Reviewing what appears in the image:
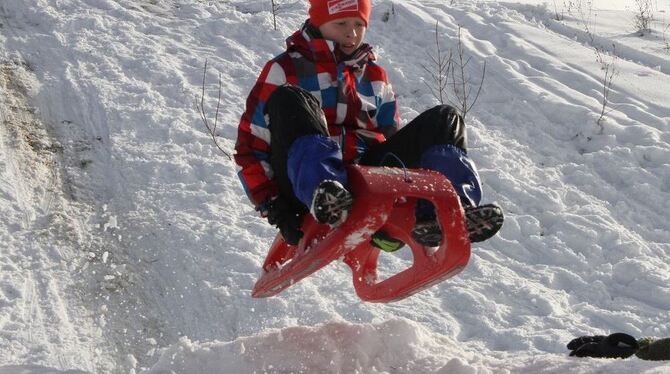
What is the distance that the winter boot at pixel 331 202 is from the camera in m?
2.76

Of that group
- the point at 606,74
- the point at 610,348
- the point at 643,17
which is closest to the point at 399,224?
the point at 610,348

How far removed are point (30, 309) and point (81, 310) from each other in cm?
21

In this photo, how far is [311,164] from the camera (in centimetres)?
290

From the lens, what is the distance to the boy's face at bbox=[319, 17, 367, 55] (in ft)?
11.8

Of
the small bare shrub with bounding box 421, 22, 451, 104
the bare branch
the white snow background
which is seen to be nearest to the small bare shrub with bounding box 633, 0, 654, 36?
the white snow background

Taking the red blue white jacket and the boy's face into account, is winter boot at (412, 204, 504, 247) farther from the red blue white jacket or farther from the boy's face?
the boy's face

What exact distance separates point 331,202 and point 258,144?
0.79 meters

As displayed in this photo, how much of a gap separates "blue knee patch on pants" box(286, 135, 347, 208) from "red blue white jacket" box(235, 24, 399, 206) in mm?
422

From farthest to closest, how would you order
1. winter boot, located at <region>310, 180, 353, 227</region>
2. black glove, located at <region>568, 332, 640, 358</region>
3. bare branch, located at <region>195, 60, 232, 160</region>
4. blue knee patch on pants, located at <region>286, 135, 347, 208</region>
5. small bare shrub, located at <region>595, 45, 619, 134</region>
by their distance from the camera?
1. small bare shrub, located at <region>595, 45, 619, 134</region>
2. bare branch, located at <region>195, 60, 232, 160</region>
3. black glove, located at <region>568, 332, 640, 358</region>
4. blue knee patch on pants, located at <region>286, 135, 347, 208</region>
5. winter boot, located at <region>310, 180, 353, 227</region>

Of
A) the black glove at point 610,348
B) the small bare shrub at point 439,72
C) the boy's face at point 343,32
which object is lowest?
the small bare shrub at point 439,72

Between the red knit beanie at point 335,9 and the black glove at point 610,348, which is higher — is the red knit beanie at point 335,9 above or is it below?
above

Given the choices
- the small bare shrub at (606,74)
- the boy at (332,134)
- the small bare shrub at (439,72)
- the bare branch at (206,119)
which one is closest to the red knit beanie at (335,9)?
the boy at (332,134)

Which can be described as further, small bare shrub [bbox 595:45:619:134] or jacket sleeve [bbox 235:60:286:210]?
small bare shrub [bbox 595:45:619:134]

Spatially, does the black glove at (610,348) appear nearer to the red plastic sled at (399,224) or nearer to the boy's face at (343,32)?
the red plastic sled at (399,224)
